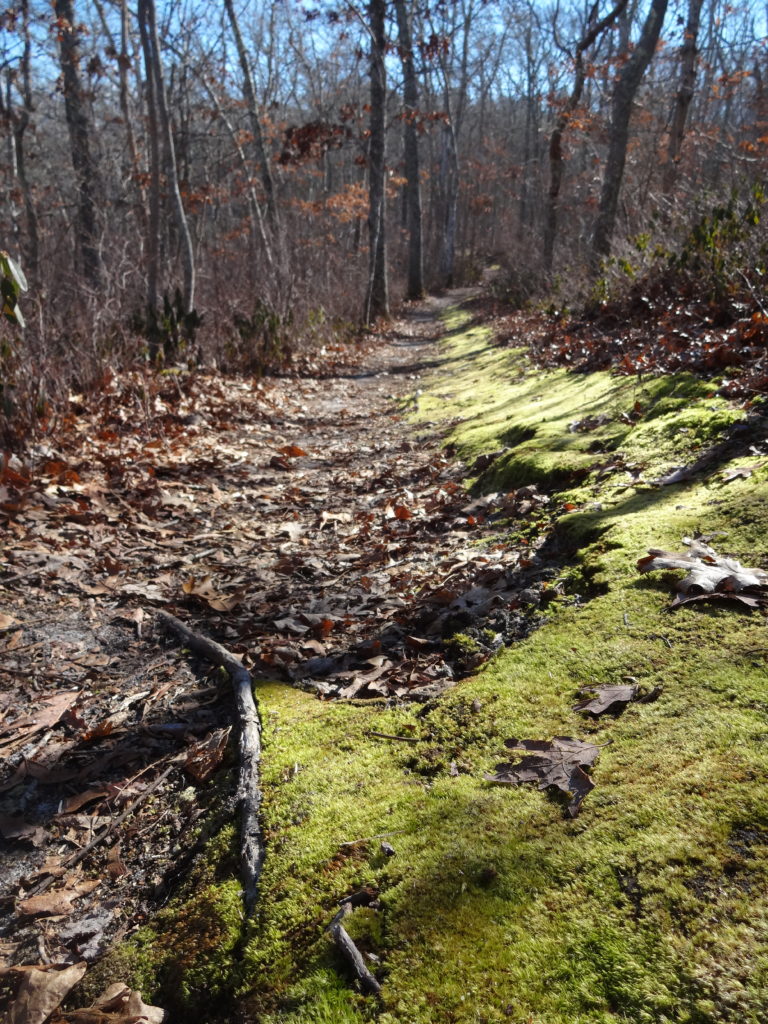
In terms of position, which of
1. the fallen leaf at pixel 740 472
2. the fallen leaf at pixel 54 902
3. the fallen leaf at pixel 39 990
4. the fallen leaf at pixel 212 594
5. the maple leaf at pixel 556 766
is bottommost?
the fallen leaf at pixel 54 902

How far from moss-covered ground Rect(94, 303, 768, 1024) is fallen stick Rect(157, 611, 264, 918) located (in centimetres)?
4

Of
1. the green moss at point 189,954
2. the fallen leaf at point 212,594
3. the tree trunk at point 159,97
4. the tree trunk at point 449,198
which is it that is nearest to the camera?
the green moss at point 189,954

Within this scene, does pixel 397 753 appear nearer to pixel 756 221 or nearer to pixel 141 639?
pixel 141 639

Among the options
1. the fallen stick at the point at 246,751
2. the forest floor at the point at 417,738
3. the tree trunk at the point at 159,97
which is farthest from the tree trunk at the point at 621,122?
the fallen stick at the point at 246,751

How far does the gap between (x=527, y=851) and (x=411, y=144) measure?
2329 cm

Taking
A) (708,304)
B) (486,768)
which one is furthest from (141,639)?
(708,304)

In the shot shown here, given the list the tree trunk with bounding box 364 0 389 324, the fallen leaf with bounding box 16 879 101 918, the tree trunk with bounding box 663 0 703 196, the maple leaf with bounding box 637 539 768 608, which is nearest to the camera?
the fallen leaf with bounding box 16 879 101 918

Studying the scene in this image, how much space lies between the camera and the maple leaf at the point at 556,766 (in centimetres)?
150

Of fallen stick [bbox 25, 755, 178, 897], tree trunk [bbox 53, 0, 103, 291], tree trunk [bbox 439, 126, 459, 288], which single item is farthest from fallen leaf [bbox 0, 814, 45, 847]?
tree trunk [bbox 439, 126, 459, 288]

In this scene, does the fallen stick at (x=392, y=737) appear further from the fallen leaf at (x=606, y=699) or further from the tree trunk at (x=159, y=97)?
the tree trunk at (x=159, y=97)

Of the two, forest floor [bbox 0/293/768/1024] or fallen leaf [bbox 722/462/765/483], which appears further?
fallen leaf [bbox 722/462/765/483]

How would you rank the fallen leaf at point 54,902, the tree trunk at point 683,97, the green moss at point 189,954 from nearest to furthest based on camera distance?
the green moss at point 189,954, the fallen leaf at point 54,902, the tree trunk at point 683,97

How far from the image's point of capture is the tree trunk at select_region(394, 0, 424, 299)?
16009 millimetres

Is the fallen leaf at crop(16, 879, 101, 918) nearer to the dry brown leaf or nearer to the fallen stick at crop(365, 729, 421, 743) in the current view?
the dry brown leaf
